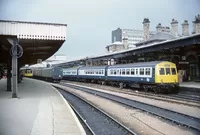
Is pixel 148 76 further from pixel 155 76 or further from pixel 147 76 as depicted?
pixel 155 76

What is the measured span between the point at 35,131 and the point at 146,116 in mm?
5992

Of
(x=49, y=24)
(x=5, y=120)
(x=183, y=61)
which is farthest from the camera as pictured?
(x=183, y=61)

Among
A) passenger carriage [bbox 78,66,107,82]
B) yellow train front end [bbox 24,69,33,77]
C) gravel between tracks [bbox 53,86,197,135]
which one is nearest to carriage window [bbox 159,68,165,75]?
gravel between tracks [bbox 53,86,197,135]

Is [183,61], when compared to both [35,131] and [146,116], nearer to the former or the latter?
[146,116]

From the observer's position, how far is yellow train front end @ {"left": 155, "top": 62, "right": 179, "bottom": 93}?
932 inches

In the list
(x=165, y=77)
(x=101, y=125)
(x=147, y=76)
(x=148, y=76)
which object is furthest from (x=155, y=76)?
(x=101, y=125)

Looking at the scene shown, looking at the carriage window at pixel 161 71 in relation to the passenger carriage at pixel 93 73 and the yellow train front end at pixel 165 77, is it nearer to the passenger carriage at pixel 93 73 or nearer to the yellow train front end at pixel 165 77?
the yellow train front end at pixel 165 77

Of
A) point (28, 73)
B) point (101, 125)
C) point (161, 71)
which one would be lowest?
point (101, 125)

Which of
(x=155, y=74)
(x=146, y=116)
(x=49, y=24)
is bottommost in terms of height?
(x=146, y=116)

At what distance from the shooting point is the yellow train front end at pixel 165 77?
77.7 feet

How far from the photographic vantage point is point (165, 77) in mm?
23812

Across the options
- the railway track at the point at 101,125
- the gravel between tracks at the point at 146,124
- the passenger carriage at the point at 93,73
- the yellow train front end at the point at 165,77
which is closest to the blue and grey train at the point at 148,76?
the yellow train front end at the point at 165,77

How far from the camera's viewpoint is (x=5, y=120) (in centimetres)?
1053

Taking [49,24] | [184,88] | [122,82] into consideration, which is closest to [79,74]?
[122,82]
